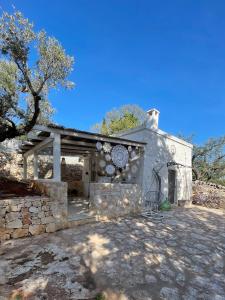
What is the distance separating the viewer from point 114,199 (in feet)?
29.3

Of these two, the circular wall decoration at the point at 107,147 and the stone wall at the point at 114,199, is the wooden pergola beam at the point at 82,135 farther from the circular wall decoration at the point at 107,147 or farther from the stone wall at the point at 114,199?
the stone wall at the point at 114,199

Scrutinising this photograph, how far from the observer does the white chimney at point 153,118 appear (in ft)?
38.0

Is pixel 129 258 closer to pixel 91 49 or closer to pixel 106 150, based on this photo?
pixel 106 150

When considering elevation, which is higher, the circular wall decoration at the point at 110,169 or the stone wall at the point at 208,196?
the circular wall decoration at the point at 110,169

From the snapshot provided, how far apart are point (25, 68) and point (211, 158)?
19.5 m

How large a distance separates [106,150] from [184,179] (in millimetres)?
7401

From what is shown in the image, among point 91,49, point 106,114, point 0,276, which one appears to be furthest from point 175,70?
point 0,276

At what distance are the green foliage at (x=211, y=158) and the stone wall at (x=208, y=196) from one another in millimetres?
6103

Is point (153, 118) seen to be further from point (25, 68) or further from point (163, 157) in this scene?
point (25, 68)

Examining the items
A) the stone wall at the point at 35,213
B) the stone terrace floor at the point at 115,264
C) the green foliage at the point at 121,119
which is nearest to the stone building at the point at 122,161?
the stone wall at the point at 35,213

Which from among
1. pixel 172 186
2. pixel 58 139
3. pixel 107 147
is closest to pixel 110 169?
pixel 107 147

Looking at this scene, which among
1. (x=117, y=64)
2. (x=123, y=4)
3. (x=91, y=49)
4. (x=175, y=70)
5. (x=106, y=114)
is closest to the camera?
(x=123, y=4)

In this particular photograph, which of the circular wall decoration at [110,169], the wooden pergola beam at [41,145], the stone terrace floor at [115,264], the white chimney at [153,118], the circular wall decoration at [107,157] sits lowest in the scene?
the stone terrace floor at [115,264]

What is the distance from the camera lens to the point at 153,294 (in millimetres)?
3832
